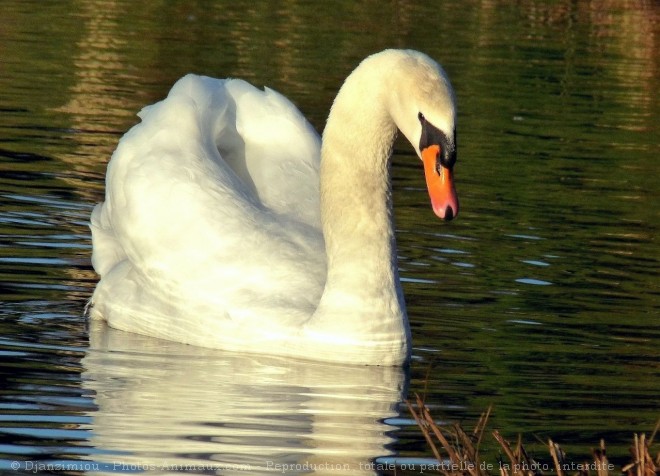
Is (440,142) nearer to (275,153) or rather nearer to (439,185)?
(439,185)

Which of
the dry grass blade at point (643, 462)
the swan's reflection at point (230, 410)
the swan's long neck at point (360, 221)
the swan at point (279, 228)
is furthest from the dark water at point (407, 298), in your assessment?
the dry grass blade at point (643, 462)

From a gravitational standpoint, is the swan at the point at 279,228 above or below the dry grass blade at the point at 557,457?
below

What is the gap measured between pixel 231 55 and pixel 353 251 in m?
14.2

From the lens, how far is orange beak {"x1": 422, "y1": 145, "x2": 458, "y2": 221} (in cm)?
745

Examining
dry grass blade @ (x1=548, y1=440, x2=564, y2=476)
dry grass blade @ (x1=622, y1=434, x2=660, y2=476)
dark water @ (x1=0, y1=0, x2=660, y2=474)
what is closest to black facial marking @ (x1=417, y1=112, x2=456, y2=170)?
dark water @ (x1=0, y1=0, x2=660, y2=474)

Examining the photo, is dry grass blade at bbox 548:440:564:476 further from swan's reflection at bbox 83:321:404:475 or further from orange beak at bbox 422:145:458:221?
orange beak at bbox 422:145:458:221

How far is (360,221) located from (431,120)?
0.90 metres

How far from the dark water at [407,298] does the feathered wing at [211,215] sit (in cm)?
25

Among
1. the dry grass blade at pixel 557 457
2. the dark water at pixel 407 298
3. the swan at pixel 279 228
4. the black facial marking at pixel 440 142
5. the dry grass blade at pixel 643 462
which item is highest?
the black facial marking at pixel 440 142

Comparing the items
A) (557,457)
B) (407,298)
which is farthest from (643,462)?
(407,298)

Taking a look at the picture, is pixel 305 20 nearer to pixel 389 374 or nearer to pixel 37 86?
pixel 37 86

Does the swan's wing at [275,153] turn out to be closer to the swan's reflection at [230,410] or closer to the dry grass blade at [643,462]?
the swan's reflection at [230,410]

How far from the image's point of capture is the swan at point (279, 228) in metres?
7.93

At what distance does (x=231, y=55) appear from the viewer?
72.6 ft
